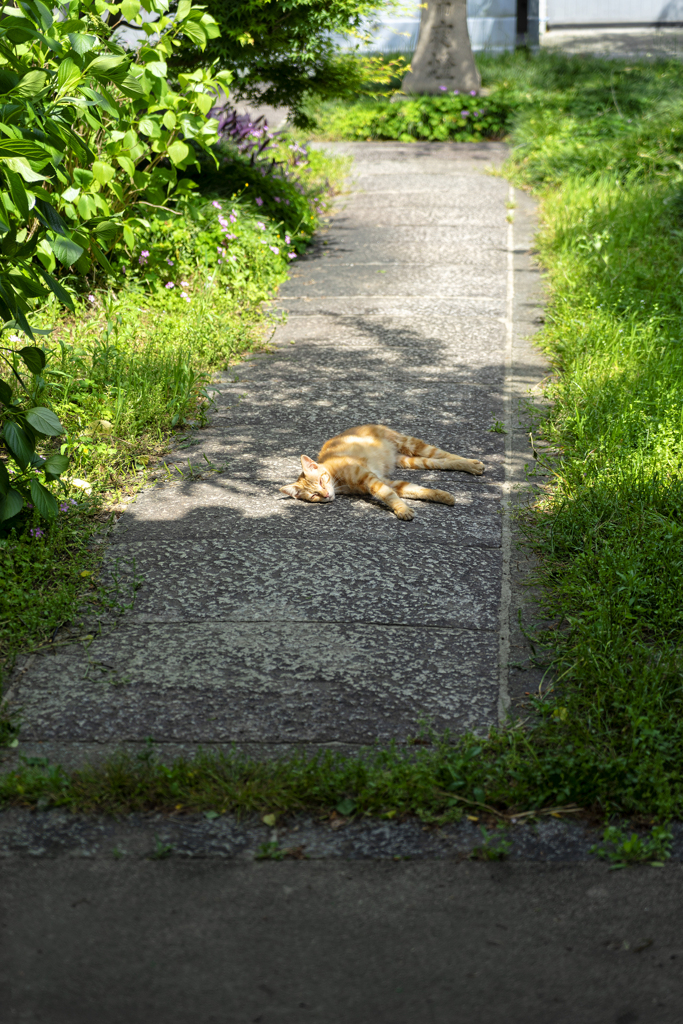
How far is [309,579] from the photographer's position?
4137mm

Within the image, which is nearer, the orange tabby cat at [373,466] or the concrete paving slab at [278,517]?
the concrete paving slab at [278,517]

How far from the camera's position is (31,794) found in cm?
299

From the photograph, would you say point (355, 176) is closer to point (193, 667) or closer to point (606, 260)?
point (606, 260)

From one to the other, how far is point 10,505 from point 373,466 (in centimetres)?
187

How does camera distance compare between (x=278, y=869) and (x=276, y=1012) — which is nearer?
(x=276, y=1012)

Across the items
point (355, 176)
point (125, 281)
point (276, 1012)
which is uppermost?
point (355, 176)

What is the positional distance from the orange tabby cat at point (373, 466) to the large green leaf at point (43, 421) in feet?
4.17

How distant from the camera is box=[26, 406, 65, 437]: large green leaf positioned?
12.9ft

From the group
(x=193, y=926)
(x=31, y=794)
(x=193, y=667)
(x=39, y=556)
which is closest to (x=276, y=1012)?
(x=193, y=926)

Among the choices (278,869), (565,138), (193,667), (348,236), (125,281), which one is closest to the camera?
(278,869)

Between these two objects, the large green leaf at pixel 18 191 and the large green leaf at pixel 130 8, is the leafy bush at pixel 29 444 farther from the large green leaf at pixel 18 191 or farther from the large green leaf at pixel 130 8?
the large green leaf at pixel 130 8

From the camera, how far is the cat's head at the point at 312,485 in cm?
471

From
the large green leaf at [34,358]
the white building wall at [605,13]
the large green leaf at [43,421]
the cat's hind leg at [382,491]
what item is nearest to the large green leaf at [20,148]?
the large green leaf at [34,358]

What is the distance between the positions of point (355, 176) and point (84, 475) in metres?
7.90
